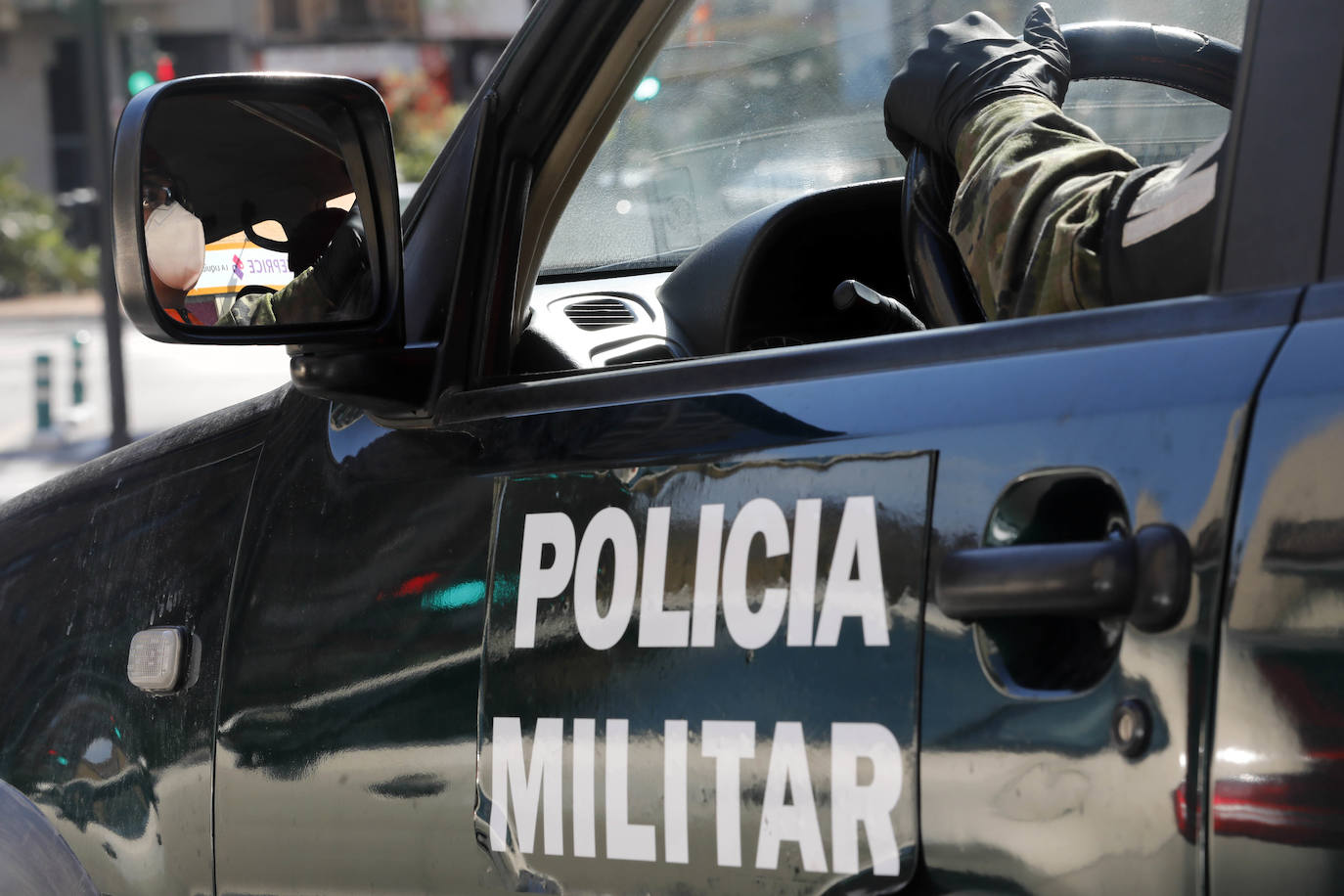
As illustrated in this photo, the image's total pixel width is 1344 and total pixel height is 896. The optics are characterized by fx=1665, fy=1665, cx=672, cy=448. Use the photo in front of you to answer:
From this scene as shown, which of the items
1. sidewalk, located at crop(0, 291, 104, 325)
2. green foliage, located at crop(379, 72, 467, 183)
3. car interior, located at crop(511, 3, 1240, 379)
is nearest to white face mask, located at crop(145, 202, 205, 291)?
car interior, located at crop(511, 3, 1240, 379)

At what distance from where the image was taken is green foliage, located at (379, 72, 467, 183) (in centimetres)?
2617

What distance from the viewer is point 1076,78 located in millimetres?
1839

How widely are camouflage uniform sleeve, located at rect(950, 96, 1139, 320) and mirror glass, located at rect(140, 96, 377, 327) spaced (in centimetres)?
62

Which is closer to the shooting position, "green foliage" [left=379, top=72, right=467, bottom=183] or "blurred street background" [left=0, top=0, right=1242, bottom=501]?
"blurred street background" [left=0, top=0, right=1242, bottom=501]

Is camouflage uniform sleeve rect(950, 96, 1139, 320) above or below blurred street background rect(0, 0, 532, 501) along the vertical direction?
below

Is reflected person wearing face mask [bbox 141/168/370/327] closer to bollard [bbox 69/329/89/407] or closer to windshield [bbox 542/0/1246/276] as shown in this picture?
windshield [bbox 542/0/1246/276]

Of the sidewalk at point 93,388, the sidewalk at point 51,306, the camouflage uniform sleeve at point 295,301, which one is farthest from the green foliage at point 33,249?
the camouflage uniform sleeve at point 295,301

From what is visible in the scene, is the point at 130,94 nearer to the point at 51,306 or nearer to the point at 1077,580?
the point at 51,306

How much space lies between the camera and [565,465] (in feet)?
5.18

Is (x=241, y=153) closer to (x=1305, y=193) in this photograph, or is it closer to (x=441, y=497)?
(x=441, y=497)

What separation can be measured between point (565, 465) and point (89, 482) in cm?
88

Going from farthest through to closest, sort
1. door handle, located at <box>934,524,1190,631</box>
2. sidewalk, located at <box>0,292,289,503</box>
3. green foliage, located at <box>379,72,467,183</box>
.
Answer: green foliage, located at <box>379,72,467,183</box>
sidewalk, located at <box>0,292,289,503</box>
door handle, located at <box>934,524,1190,631</box>

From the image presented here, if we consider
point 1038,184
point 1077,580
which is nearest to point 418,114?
point 1038,184

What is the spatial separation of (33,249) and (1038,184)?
28.3 metres
